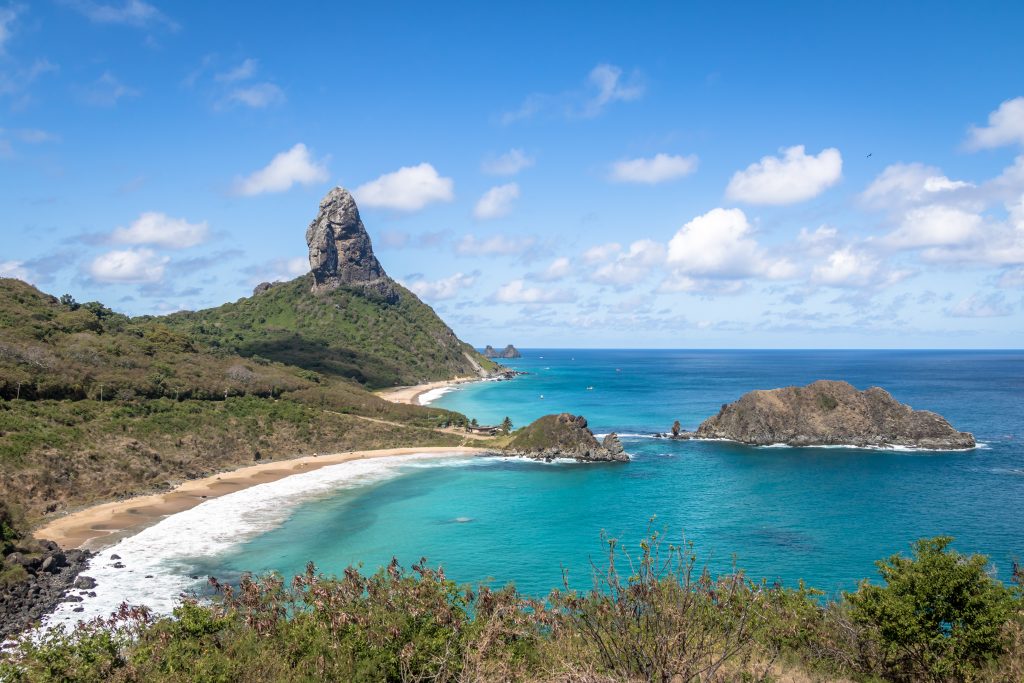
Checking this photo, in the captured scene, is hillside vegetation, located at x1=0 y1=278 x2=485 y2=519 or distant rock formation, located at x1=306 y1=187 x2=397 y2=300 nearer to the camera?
hillside vegetation, located at x1=0 y1=278 x2=485 y2=519

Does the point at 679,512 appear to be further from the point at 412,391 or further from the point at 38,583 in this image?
the point at 412,391

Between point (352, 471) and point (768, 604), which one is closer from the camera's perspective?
point (768, 604)

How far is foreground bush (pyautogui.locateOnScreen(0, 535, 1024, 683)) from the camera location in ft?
48.1

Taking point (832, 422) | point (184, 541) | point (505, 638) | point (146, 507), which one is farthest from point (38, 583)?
point (832, 422)

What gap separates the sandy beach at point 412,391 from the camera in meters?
129

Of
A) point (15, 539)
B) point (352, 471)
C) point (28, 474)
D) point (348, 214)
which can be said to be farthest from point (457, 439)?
point (348, 214)

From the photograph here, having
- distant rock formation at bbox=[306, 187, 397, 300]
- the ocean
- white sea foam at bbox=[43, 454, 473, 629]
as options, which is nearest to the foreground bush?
the ocean

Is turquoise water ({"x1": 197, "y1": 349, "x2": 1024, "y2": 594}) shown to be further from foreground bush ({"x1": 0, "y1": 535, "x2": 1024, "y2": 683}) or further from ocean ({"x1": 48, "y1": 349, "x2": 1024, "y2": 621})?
foreground bush ({"x1": 0, "y1": 535, "x2": 1024, "y2": 683})

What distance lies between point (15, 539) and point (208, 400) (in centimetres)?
4527

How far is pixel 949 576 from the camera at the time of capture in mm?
17031

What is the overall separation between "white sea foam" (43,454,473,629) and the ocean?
17 centimetres

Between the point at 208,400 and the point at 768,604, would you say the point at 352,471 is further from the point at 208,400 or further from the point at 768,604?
the point at 768,604

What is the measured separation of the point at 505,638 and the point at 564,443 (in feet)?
205

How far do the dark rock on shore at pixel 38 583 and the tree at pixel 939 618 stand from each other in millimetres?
35048
